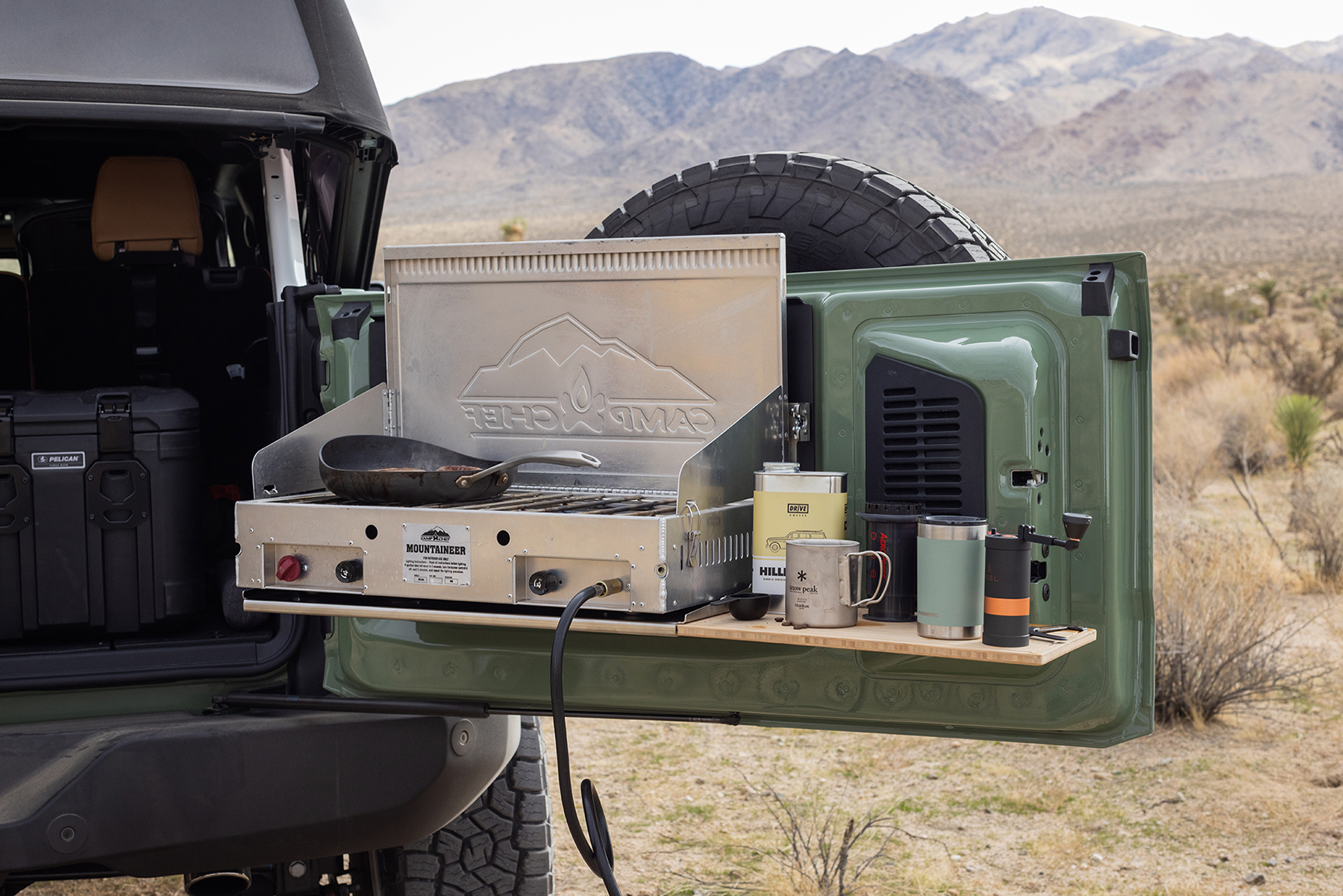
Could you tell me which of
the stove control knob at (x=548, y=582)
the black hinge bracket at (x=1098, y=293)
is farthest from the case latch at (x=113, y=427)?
the black hinge bracket at (x=1098, y=293)

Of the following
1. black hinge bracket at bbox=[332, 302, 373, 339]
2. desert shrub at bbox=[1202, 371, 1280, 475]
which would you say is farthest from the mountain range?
black hinge bracket at bbox=[332, 302, 373, 339]

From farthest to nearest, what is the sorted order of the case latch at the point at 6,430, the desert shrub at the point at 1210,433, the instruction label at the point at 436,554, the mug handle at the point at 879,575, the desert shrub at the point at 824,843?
the desert shrub at the point at 1210,433 < the desert shrub at the point at 824,843 < the case latch at the point at 6,430 < the instruction label at the point at 436,554 < the mug handle at the point at 879,575

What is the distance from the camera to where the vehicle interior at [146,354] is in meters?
2.59

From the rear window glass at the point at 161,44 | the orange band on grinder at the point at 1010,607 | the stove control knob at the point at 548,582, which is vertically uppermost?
the rear window glass at the point at 161,44

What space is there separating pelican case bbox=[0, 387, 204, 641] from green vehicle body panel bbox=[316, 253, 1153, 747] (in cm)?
108

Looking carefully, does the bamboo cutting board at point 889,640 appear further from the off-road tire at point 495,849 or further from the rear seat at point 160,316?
the rear seat at point 160,316

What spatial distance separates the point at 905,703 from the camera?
2145mm

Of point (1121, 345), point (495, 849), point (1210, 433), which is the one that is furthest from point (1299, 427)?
point (1121, 345)

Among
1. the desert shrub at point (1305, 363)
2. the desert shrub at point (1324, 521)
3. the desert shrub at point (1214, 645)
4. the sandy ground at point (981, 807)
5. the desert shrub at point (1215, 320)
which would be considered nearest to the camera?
the sandy ground at point (981, 807)

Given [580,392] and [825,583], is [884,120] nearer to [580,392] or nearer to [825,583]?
[580,392]

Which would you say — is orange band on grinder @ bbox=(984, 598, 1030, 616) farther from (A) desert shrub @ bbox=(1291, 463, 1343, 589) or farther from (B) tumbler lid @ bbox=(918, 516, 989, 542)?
(A) desert shrub @ bbox=(1291, 463, 1343, 589)

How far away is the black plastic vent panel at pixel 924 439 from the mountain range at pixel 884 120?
251 feet

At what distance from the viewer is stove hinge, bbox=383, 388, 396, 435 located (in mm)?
2602

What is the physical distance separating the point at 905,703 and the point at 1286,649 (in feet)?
16.7
